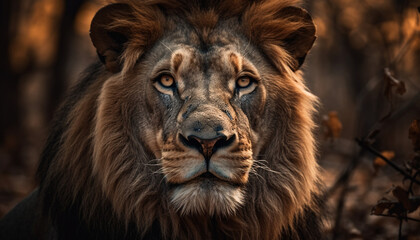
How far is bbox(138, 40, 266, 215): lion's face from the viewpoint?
289cm

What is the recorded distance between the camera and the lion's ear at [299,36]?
11.5 feet

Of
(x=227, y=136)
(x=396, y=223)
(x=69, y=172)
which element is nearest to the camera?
(x=227, y=136)

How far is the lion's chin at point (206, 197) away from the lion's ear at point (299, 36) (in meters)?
1.12

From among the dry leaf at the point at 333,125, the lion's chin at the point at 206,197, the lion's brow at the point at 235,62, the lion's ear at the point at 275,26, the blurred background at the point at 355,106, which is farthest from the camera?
the blurred background at the point at 355,106

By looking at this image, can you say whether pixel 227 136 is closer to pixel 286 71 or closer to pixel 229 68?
pixel 229 68

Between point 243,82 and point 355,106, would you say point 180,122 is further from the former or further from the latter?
point 355,106

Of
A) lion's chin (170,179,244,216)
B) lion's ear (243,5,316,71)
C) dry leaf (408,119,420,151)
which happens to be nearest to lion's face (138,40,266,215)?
lion's chin (170,179,244,216)

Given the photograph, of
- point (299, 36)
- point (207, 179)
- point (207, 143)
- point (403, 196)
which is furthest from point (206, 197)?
point (299, 36)

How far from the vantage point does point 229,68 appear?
3301mm

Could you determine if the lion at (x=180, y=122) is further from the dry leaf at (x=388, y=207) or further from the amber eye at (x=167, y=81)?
the dry leaf at (x=388, y=207)

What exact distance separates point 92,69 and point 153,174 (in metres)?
0.97

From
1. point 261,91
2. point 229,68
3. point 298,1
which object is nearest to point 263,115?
point 261,91

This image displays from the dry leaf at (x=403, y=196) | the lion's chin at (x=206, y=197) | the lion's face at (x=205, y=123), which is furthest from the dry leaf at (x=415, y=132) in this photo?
the lion's chin at (x=206, y=197)

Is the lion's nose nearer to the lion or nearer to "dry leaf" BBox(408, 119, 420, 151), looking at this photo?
the lion
